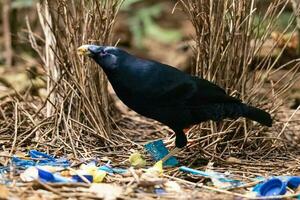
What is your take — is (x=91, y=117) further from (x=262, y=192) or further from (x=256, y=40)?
(x=262, y=192)

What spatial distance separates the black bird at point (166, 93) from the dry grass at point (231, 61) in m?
0.24

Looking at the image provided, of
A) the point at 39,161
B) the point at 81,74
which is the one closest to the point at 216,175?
the point at 39,161

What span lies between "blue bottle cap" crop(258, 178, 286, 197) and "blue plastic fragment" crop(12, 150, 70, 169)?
1.12 m

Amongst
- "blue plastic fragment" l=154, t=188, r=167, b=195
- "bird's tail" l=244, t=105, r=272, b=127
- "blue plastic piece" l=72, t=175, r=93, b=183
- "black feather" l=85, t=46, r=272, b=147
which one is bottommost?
"blue plastic fragment" l=154, t=188, r=167, b=195

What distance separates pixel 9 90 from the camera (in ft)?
17.2

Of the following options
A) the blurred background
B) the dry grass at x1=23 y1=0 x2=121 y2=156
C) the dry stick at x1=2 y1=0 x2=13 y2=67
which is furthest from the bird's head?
the dry stick at x1=2 y1=0 x2=13 y2=67

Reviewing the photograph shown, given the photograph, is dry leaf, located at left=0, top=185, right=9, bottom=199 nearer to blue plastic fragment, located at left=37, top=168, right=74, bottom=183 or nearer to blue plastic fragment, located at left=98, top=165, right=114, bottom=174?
blue plastic fragment, located at left=37, top=168, right=74, bottom=183

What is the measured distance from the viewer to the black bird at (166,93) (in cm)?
351

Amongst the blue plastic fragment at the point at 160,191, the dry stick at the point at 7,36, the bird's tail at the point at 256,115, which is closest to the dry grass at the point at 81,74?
the bird's tail at the point at 256,115

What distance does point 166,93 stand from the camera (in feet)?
11.7

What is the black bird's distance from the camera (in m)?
3.51

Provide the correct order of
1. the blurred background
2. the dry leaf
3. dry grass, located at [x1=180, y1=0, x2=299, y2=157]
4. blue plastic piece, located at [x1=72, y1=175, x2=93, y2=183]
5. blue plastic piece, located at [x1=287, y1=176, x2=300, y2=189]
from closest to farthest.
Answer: the dry leaf → blue plastic piece, located at [x1=72, y1=175, x2=93, y2=183] → blue plastic piece, located at [x1=287, y1=176, x2=300, y2=189] → dry grass, located at [x1=180, y1=0, x2=299, y2=157] → the blurred background

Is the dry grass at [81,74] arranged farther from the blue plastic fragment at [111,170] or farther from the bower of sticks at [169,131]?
the blue plastic fragment at [111,170]

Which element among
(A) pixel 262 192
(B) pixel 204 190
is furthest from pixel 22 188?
(A) pixel 262 192
